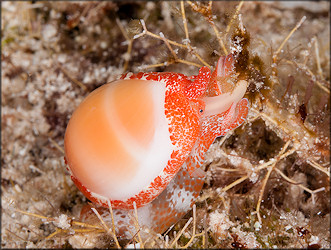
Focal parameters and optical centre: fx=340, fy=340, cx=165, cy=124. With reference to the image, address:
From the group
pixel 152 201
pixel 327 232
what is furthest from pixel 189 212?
pixel 327 232

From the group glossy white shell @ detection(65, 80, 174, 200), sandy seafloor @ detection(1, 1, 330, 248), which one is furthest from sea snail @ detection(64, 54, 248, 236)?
sandy seafloor @ detection(1, 1, 330, 248)

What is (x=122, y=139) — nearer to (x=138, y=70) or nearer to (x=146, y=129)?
(x=146, y=129)

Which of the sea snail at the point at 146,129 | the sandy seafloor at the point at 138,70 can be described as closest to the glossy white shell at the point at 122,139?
the sea snail at the point at 146,129

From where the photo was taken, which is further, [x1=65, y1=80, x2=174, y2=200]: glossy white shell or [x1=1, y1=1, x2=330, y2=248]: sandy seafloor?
[x1=1, y1=1, x2=330, y2=248]: sandy seafloor

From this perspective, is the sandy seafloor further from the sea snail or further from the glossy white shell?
the glossy white shell

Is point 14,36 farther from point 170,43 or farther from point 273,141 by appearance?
point 273,141

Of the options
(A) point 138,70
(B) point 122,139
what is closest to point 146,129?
(B) point 122,139

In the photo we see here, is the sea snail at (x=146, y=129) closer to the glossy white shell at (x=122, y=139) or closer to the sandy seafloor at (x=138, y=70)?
the glossy white shell at (x=122, y=139)
